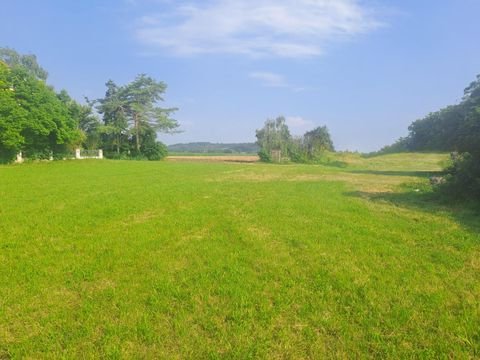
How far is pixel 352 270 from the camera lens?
4.19 metres

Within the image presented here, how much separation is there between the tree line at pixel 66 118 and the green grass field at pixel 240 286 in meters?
23.7

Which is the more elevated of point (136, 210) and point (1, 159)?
point (1, 159)

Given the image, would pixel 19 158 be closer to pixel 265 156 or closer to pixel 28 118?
pixel 28 118

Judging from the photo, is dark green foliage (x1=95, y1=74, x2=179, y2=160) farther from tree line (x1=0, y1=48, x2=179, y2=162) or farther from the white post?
the white post

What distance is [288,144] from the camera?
4994 cm

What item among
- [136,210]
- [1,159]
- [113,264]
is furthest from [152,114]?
[113,264]

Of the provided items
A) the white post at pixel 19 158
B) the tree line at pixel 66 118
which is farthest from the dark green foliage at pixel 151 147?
the white post at pixel 19 158

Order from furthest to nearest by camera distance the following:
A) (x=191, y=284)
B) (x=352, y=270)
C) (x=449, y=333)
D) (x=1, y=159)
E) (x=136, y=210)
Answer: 1. (x=1, y=159)
2. (x=136, y=210)
3. (x=352, y=270)
4. (x=191, y=284)
5. (x=449, y=333)

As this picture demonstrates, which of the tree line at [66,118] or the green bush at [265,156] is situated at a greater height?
the tree line at [66,118]

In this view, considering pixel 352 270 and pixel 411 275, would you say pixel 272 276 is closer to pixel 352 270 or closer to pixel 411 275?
pixel 352 270

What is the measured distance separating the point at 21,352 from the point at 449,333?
3699 mm

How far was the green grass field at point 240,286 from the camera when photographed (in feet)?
8.97

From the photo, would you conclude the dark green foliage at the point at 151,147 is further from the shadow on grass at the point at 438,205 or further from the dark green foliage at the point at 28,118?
the shadow on grass at the point at 438,205

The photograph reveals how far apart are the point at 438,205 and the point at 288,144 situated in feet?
137
